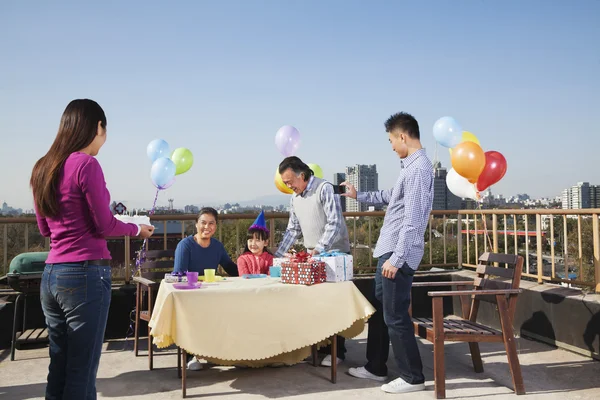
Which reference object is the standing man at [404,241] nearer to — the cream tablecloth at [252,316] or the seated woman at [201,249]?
A: the cream tablecloth at [252,316]

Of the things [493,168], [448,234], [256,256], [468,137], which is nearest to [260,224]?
[256,256]

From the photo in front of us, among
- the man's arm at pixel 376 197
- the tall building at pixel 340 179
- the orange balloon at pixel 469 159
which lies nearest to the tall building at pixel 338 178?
the tall building at pixel 340 179

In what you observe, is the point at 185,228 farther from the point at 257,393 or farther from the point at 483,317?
the point at 483,317

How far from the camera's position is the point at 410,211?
3.84 meters

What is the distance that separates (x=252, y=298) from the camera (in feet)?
13.1

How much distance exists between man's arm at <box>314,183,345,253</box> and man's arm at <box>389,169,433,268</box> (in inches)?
32.0

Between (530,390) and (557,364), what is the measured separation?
32.5 inches

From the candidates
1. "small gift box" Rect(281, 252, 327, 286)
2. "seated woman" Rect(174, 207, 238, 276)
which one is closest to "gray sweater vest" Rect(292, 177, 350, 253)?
"small gift box" Rect(281, 252, 327, 286)

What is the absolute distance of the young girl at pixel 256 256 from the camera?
4.89 metres

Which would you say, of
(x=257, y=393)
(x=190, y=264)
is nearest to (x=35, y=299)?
(x=190, y=264)

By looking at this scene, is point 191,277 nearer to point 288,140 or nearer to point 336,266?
point 336,266

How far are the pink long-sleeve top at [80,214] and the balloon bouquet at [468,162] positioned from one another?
4532 millimetres

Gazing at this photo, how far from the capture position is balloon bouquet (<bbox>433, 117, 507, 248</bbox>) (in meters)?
6.11

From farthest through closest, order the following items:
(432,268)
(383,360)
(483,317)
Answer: (432,268)
(483,317)
(383,360)
